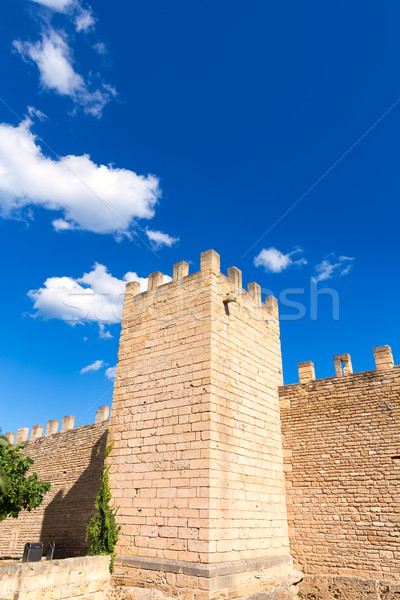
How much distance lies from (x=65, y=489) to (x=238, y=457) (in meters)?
8.91

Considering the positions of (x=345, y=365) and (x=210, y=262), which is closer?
(x=210, y=262)

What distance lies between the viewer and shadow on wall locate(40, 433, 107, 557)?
12977 mm

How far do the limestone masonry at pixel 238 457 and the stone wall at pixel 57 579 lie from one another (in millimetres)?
323

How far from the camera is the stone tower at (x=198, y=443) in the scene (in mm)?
7047

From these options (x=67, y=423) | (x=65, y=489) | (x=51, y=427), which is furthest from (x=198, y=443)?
(x=51, y=427)

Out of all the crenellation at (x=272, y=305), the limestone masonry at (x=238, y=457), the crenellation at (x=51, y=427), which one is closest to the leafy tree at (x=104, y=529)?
the limestone masonry at (x=238, y=457)

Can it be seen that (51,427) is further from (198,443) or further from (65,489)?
(198,443)

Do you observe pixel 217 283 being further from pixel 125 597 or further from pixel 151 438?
pixel 125 597

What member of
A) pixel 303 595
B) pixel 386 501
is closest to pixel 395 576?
pixel 386 501

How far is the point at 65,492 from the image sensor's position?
14.3 meters

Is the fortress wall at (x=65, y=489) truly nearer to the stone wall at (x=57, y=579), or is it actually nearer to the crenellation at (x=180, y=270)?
the stone wall at (x=57, y=579)

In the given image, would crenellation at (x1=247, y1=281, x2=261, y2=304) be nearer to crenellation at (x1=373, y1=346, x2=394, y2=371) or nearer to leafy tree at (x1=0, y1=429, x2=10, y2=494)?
crenellation at (x1=373, y1=346, x2=394, y2=371)

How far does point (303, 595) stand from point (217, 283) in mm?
6684

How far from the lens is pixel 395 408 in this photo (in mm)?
9016
